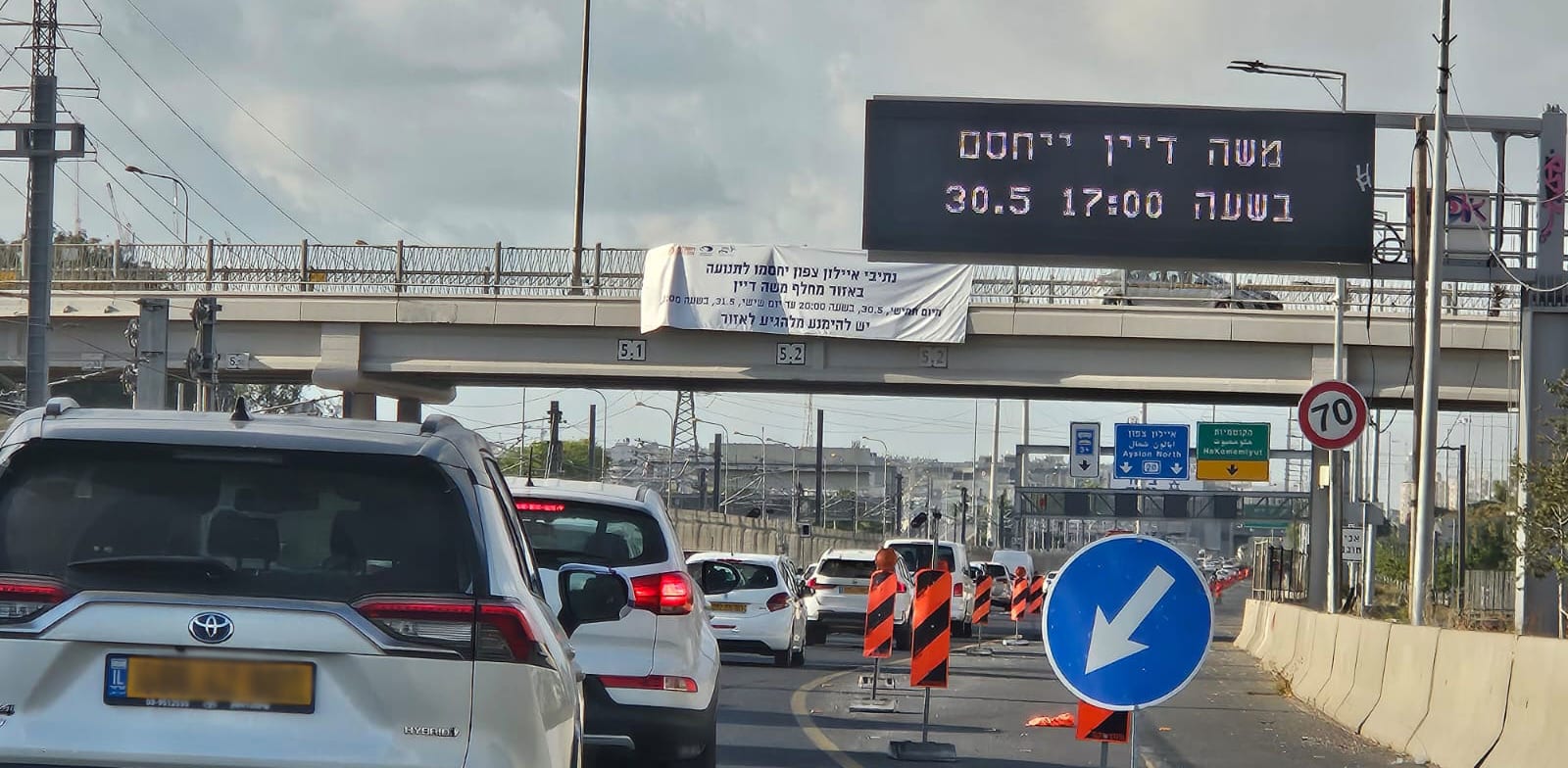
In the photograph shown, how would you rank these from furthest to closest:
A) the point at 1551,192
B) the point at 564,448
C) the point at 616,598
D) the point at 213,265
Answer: the point at 564,448 < the point at 213,265 < the point at 1551,192 < the point at 616,598

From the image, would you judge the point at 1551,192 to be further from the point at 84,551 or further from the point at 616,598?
the point at 84,551

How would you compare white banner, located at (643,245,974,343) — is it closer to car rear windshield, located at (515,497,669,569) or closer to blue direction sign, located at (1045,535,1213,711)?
car rear windshield, located at (515,497,669,569)

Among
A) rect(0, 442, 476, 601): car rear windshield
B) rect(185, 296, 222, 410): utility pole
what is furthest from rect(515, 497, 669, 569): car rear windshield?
rect(185, 296, 222, 410): utility pole

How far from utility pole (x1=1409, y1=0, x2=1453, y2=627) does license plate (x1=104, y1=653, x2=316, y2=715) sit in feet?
63.7

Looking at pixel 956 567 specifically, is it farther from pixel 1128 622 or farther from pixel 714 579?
pixel 1128 622

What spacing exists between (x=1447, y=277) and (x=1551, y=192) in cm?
166

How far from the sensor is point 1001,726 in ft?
Result: 52.5

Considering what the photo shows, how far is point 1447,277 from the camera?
869 inches

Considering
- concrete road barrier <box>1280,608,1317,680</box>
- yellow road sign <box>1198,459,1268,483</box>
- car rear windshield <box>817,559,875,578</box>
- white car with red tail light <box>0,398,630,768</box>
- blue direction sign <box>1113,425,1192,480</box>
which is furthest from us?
blue direction sign <box>1113,425,1192,480</box>

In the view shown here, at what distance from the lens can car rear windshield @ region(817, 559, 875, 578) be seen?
33062 mm

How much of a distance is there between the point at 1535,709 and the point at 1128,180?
1100 cm

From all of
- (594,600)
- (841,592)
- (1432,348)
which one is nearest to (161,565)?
(594,600)

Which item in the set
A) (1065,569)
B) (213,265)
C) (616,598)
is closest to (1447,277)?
(1065,569)

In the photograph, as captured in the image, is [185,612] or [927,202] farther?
[927,202]
